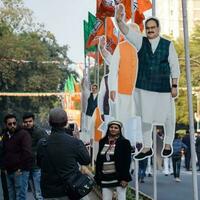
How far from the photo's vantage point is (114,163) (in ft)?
32.6

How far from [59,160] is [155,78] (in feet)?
9.51

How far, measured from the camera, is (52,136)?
7328 mm

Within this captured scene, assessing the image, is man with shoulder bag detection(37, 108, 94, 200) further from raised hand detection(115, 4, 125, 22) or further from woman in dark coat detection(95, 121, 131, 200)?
raised hand detection(115, 4, 125, 22)

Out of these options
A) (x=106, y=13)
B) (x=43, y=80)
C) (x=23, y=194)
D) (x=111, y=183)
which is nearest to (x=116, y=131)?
(x=111, y=183)

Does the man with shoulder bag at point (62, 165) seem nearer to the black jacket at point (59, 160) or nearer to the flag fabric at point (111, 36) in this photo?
the black jacket at point (59, 160)

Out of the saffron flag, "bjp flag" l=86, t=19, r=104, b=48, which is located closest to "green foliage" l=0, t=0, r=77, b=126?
"bjp flag" l=86, t=19, r=104, b=48

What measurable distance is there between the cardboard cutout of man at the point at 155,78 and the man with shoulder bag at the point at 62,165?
8.67 feet

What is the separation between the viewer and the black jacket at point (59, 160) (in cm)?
720

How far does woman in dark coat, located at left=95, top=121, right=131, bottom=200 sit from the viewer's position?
9891 millimetres

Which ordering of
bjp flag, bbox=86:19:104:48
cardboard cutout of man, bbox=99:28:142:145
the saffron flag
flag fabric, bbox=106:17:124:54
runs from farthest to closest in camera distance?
bjp flag, bbox=86:19:104:48
flag fabric, bbox=106:17:124:54
the saffron flag
cardboard cutout of man, bbox=99:28:142:145

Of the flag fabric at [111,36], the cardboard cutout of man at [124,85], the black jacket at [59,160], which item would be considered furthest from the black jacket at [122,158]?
the flag fabric at [111,36]

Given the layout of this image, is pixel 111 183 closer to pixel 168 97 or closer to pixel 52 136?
pixel 168 97

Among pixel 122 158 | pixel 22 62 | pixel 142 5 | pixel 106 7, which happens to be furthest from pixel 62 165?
pixel 22 62

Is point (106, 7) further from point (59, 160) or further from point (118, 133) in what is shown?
point (59, 160)
